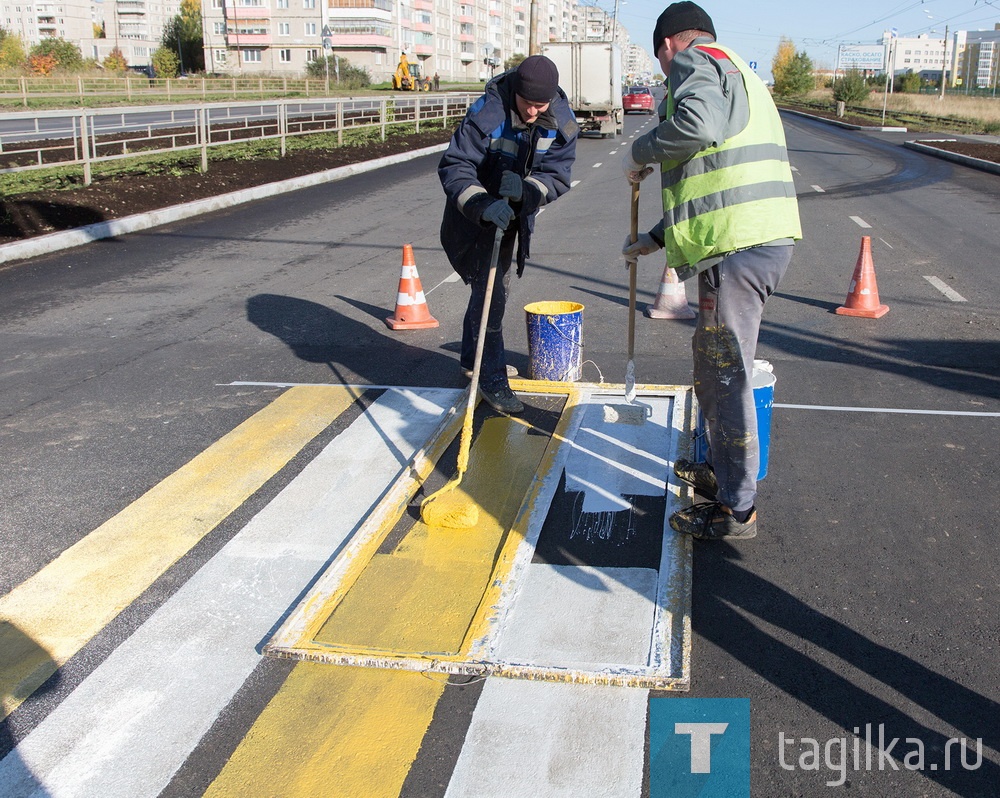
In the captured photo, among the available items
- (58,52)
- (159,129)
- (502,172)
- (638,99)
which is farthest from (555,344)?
(58,52)

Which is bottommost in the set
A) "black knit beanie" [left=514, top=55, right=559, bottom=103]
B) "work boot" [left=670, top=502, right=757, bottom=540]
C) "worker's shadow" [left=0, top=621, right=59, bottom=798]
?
"worker's shadow" [left=0, top=621, right=59, bottom=798]

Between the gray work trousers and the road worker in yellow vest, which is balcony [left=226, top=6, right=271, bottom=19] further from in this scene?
the gray work trousers

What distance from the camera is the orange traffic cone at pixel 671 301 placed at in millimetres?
7961

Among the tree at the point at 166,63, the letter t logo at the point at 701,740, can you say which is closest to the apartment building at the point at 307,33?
the tree at the point at 166,63

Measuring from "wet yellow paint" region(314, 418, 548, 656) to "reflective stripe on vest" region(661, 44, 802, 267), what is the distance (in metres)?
1.47

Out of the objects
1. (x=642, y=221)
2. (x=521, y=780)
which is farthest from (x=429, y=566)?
(x=642, y=221)

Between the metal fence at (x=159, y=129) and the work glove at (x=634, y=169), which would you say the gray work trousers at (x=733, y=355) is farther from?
the metal fence at (x=159, y=129)

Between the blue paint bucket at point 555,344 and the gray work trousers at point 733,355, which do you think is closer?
the gray work trousers at point 733,355

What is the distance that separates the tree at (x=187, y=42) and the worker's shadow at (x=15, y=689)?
106 metres

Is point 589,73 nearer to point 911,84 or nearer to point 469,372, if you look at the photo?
point 469,372

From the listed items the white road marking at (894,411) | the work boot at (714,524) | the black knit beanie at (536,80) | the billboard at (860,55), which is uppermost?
the billboard at (860,55)

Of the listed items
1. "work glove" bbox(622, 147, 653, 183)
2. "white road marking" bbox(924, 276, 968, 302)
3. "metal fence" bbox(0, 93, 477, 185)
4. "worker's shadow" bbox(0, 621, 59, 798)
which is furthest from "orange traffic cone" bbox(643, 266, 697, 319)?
"metal fence" bbox(0, 93, 477, 185)

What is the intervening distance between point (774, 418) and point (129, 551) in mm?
3545

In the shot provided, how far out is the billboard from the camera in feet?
493
